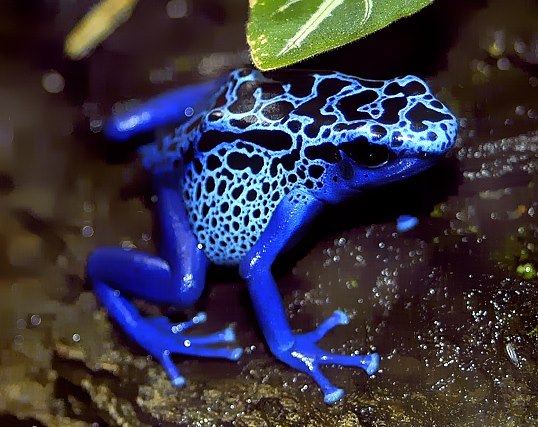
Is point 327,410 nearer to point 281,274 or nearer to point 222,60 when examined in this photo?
point 281,274

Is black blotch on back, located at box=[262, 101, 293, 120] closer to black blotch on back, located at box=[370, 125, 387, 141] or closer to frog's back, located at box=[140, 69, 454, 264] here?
frog's back, located at box=[140, 69, 454, 264]

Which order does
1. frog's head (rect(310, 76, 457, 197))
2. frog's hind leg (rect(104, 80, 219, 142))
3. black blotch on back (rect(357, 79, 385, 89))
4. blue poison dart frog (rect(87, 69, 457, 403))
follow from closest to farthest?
frog's head (rect(310, 76, 457, 197))
blue poison dart frog (rect(87, 69, 457, 403))
black blotch on back (rect(357, 79, 385, 89))
frog's hind leg (rect(104, 80, 219, 142))

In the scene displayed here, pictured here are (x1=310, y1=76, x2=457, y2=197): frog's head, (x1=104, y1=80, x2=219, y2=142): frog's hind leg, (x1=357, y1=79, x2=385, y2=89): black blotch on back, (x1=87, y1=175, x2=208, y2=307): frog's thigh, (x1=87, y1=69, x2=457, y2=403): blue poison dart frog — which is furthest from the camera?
(x1=104, y1=80, x2=219, y2=142): frog's hind leg

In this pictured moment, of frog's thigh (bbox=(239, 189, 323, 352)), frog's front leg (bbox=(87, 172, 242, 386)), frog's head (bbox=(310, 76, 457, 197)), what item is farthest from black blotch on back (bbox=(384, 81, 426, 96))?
frog's front leg (bbox=(87, 172, 242, 386))

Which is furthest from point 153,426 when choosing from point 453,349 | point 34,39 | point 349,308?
point 34,39

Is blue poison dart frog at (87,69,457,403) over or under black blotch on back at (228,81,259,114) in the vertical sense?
under

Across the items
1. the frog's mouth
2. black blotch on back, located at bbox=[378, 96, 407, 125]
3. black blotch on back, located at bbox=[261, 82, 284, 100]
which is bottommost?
the frog's mouth

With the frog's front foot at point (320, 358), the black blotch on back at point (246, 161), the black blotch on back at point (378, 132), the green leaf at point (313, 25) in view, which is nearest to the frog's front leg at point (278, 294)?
the frog's front foot at point (320, 358)
